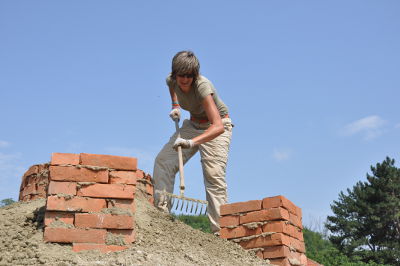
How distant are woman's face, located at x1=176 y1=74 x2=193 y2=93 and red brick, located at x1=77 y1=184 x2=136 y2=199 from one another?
3.71 feet

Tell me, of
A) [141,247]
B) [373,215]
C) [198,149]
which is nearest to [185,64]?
[198,149]

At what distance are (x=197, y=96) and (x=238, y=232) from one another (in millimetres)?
1254

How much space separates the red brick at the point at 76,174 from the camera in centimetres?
316

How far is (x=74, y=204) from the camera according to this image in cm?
311

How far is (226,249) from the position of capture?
3.87 m

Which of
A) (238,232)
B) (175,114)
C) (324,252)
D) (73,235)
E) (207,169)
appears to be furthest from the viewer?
(324,252)

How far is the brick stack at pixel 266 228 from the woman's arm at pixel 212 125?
757mm

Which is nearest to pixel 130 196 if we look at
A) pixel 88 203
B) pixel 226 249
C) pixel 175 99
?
pixel 88 203

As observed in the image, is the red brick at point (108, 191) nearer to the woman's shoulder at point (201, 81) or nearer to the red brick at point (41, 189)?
the woman's shoulder at point (201, 81)

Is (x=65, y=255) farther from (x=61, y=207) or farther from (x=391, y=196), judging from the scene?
(x=391, y=196)

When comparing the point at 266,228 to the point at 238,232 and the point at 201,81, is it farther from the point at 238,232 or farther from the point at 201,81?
the point at 201,81

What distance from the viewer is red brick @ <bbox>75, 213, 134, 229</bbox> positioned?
10.1 ft

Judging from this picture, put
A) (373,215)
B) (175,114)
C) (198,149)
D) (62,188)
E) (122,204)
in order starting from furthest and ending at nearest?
(373,215) < (175,114) < (198,149) < (122,204) < (62,188)

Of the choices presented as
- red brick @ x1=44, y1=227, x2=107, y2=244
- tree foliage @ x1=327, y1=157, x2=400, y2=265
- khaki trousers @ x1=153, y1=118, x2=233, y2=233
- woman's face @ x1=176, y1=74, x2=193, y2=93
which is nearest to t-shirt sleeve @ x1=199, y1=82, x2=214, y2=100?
woman's face @ x1=176, y1=74, x2=193, y2=93
